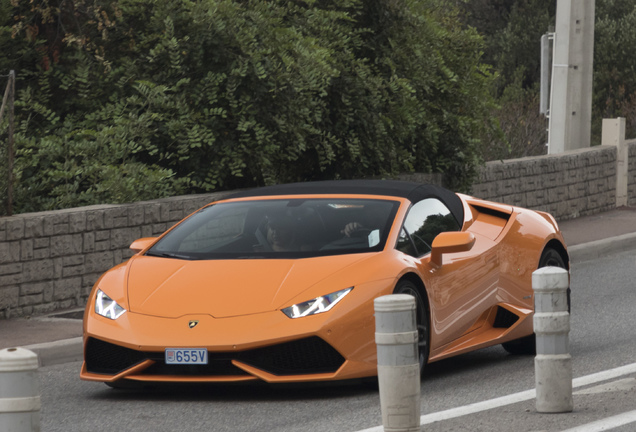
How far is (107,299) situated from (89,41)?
793 cm

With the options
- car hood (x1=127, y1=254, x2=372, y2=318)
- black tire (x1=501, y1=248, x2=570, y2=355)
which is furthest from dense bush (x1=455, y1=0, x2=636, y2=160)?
car hood (x1=127, y1=254, x2=372, y2=318)

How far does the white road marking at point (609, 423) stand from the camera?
6582 mm

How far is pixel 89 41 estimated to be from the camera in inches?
620

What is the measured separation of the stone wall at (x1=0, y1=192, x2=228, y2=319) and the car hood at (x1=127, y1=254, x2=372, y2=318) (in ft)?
12.0

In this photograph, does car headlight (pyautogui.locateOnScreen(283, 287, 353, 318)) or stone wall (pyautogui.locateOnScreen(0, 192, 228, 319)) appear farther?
stone wall (pyautogui.locateOnScreen(0, 192, 228, 319))

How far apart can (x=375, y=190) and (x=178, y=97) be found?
6316mm

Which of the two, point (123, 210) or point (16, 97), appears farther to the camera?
point (16, 97)

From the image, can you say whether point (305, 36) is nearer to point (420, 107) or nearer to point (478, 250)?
point (420, 107)

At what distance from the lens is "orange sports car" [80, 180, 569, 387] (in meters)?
7.82

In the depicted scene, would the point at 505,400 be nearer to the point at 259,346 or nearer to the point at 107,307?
the point at 259,346

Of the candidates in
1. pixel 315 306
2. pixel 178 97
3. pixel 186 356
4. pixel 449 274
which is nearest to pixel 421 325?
pixel 449 274

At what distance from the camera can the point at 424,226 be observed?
918 centimetres

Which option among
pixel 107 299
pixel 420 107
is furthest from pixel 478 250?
pixel 420 107

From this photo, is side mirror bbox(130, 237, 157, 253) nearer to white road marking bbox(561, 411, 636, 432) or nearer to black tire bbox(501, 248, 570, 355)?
black tire bbox(501, 248, 570, 355)
